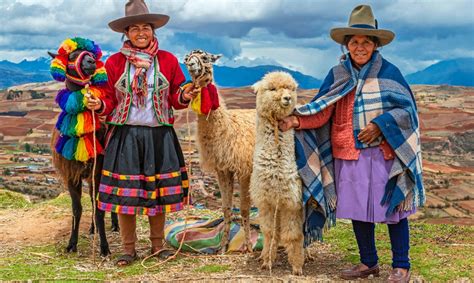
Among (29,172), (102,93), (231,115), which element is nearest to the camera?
(102,93)

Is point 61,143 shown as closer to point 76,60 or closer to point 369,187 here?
point 76,60

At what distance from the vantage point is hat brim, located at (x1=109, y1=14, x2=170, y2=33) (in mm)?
4273

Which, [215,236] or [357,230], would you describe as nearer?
[357,230]

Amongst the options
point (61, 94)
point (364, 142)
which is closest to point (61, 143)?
point (61, 94)

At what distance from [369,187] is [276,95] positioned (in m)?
0.97

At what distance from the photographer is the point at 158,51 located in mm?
4555

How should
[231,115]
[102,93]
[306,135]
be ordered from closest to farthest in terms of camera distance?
[306,135], [102,93], [231,115]

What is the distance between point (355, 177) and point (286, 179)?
1.72ft

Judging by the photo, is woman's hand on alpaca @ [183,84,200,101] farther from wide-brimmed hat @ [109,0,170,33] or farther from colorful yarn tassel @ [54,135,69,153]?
colorful yarn tassel @ [54,135,69,153]

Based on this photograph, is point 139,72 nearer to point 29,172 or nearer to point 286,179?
point 286,179

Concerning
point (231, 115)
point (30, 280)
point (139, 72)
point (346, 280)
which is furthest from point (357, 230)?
point (30, 280)

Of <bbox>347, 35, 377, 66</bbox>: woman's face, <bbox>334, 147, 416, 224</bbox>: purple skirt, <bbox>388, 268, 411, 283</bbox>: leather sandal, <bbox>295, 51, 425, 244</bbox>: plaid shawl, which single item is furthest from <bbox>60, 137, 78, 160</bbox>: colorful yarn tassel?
<bbox>388, 268, 411, 283</bbox>: leather sandal

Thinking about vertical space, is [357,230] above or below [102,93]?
below

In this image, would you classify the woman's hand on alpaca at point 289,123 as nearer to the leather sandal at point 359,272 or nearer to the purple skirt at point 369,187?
the purple skirt at point 369,187
